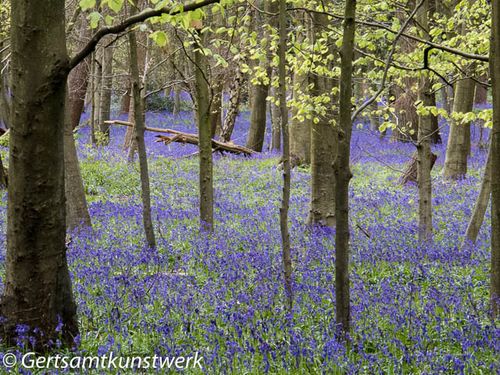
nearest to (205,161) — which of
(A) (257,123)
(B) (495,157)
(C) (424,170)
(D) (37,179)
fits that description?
(C) (424,170)

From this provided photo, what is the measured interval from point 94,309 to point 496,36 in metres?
4.44

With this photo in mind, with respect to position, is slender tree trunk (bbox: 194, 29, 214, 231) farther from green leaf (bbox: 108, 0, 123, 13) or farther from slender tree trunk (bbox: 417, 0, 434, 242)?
green leaf (bbox: 108, 0, 123, 13)

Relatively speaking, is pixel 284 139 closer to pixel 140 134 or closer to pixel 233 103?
pixel 140 134

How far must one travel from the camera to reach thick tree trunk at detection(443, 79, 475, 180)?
1402 centimetres

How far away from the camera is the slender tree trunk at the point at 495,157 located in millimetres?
4629

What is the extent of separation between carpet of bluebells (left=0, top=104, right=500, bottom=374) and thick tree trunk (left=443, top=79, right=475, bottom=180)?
8.72 feet

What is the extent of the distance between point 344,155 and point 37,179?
7.58ft

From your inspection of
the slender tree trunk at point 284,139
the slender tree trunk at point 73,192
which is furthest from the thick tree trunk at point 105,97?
the slender tree trunk at point 284,139

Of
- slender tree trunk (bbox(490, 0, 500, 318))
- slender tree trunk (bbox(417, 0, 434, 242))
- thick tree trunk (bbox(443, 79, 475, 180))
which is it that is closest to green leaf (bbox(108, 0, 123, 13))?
slender tree trunk (bbox(490, 0, 500, 318))

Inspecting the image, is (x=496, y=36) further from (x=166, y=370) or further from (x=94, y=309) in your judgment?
(x=94, y=309)

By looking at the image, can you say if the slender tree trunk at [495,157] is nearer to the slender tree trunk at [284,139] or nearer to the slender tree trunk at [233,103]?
the slender tree trunk at [284,139]

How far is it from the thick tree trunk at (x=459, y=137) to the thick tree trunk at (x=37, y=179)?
11.8m

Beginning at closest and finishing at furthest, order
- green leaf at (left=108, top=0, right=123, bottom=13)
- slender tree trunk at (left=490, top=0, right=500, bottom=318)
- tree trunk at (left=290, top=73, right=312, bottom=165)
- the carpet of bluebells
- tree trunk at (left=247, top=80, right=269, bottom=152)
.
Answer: green leaf at (left=108, top=0, right=123, bottom=13)
the carpet of bluebells
slender tree trunk at (left=490, top=0, right=500, bottom=318)
tree trunk at (left=290, top=73, right=312, bottom=165)
tree trunk at (left=247, top=80, right=269, bottom=152)

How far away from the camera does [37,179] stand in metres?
4.11
